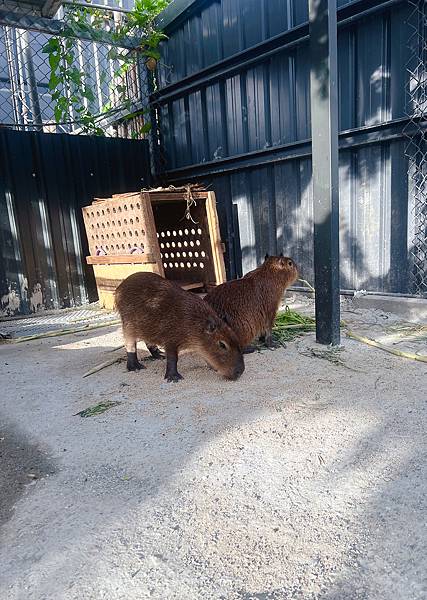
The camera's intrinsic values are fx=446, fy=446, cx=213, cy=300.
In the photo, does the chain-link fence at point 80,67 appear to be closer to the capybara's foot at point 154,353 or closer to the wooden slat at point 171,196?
the wooden slat at point 171,196

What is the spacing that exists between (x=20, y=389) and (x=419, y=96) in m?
3.95

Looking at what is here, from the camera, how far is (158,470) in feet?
6.34

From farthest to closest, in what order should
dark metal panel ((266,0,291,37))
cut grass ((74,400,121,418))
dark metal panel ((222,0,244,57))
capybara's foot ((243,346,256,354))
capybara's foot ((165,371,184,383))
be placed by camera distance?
dark metal panel ((222,0,244,57)) → dark metal panel ((266,0,291,37)) → capybara's foot ((243,346,256,354)) → capybara's foot ((165,371,184,383)) → cut grass ((74,400,121,418))

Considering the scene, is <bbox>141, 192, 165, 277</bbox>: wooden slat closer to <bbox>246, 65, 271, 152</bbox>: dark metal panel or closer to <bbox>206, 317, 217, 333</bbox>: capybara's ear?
<bbox>246, 65, 271, 152</bbox>: dark metal panel

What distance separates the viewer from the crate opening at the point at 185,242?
18.1ft

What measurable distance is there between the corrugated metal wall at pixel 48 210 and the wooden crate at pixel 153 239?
1.13ft

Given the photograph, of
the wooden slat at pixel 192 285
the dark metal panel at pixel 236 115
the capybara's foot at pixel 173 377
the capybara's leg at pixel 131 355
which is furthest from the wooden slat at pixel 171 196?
the capybara's foot at pixel 173 377

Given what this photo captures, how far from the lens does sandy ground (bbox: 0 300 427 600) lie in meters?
1.32

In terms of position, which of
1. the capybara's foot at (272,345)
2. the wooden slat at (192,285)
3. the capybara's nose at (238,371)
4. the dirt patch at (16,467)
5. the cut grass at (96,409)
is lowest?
the capybara's foot at (272,345)

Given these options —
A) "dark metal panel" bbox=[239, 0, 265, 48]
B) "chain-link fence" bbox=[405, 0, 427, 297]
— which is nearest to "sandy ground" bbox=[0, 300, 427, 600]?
"chain-link fence" bbox=[405, 0, 427, 297]

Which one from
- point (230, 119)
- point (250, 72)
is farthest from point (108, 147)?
point (250, 72)

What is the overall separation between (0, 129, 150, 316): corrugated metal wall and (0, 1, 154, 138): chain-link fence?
0.53 m

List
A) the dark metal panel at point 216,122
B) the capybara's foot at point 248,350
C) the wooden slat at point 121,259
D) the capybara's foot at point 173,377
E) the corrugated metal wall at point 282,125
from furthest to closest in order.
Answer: the dark metal panel at point 216,122, the wooden slat at point 121,259, the corrugated metal wall at point 282,125, the capybara's foot at point 248,350, the capybara's foot at point 173,377

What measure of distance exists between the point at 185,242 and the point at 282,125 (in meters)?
1.93
